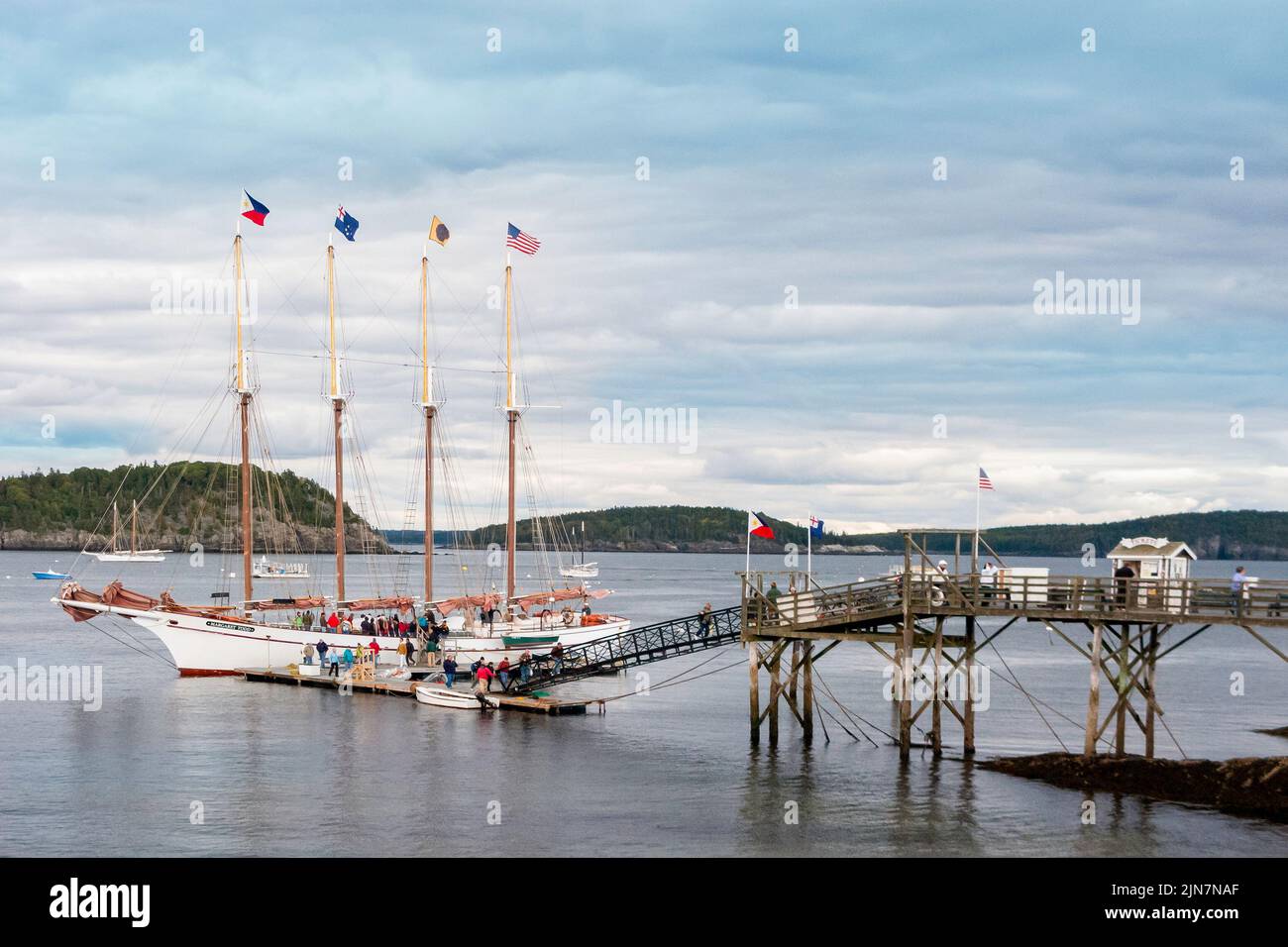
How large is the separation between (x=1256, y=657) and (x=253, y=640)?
220ft

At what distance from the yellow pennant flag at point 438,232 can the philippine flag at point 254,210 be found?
1029cm

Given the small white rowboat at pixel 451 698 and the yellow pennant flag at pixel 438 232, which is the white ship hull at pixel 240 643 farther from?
the yellow pennant flag at pixel 438 232

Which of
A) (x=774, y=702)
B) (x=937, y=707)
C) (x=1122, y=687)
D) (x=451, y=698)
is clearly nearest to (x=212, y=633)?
(x=451, y=698)

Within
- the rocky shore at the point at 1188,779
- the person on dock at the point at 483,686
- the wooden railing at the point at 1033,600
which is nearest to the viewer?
the rocky shore at the point at 1188,779

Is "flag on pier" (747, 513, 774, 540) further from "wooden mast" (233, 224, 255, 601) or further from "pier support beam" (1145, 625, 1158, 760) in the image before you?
"wooden mast" (233, 224, 255, 601)

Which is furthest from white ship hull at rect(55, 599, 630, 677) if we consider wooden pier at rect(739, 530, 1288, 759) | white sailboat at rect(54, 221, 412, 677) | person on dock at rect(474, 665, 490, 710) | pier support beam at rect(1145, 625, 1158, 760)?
pier support beam at rect(1145, 625, 1158, 760)

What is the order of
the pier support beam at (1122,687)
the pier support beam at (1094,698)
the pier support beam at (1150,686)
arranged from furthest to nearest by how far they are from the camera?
the pier support beam at (1150,686)
the pier support beam at (1122,687)
the pier support beam at (1094,698)

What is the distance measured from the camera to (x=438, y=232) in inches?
3061

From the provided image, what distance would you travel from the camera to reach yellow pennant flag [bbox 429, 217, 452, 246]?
77625mm

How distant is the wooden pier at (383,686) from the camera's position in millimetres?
54594

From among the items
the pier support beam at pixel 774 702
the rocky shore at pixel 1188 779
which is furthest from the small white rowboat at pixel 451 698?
the rocky shore at pixel 1188 779
